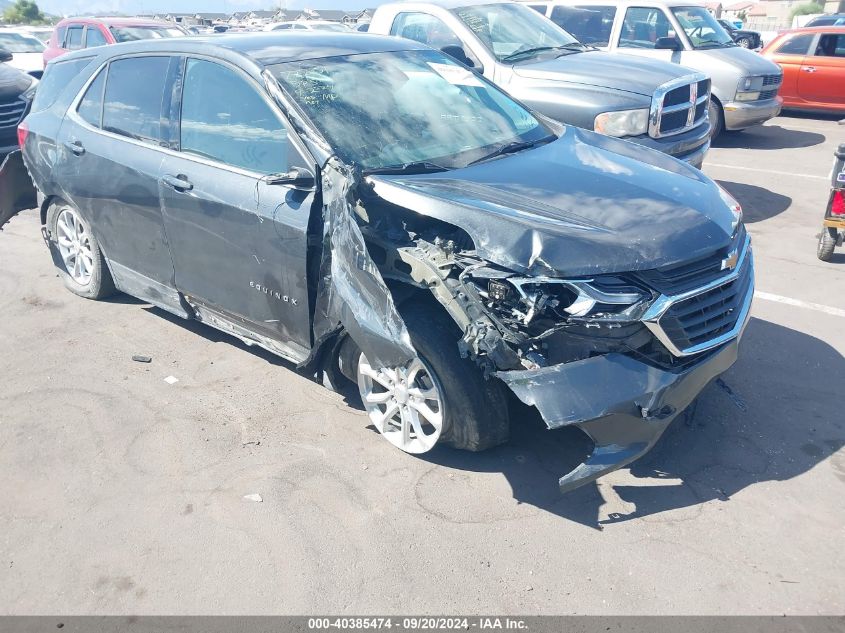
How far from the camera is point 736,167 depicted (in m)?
9.81

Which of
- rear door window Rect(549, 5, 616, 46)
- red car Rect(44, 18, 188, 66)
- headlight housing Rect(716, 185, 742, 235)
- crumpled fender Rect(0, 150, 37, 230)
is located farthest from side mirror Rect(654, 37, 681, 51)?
red car Rect(44, 18, 188, 66)

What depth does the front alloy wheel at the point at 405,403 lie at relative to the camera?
3.65 m

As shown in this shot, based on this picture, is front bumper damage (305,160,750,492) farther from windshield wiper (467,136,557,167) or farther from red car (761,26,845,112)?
red car (761,26,845,112)

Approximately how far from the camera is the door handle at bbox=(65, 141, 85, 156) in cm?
522

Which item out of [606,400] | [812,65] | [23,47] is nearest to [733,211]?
[606,400]

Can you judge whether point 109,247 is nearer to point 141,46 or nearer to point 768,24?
point 141,46

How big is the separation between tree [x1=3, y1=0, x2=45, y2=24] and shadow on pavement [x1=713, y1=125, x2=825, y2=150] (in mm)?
49826

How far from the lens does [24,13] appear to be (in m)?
49.8

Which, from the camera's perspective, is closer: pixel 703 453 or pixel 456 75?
pixel 703 453

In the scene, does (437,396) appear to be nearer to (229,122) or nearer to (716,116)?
(229,122)

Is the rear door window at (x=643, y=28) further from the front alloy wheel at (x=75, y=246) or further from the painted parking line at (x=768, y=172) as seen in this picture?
the front alloy wheel at (x=75, y=246)

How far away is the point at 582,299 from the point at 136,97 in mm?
3365

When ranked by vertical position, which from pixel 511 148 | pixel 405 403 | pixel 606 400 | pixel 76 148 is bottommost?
pixel 405 403

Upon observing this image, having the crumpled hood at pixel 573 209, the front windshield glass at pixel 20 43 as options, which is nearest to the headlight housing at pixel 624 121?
the crumpled hood at pixel 573 209
